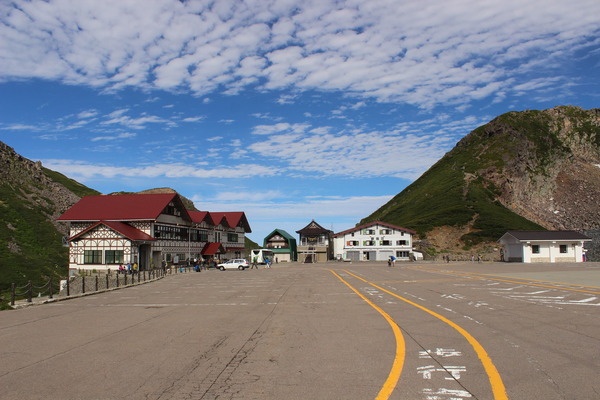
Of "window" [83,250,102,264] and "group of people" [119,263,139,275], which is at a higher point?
"window" [83,250,102,264]

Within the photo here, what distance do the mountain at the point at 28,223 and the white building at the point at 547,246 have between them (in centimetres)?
6236

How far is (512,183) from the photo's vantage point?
455 ft

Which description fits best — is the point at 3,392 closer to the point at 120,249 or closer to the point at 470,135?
the point at 120,249

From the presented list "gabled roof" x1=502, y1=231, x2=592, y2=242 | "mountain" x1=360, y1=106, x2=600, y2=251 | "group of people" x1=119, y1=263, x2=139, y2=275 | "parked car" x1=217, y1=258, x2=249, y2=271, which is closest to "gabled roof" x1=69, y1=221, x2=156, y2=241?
"group of people" x1=119, y1=263, x2=139, y2=275

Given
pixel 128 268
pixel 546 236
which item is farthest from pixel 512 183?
pixel 128 268

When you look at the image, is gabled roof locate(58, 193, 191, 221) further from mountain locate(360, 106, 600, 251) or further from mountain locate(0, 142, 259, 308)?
mountain locate(360, 106, 600, 251)

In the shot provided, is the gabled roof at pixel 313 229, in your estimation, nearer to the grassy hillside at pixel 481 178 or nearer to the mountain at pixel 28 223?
the grassy hillside at pixel 481 178

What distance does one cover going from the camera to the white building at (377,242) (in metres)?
93.5

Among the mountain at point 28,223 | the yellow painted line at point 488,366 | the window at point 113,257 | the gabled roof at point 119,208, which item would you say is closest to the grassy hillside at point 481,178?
the gabled roof at point 119,208

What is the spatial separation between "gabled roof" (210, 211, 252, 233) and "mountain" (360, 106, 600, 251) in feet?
157

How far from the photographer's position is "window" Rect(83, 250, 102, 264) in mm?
52219

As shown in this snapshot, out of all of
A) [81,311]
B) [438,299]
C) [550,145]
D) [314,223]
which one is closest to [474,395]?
[438,299]

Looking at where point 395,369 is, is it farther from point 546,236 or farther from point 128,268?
point 546,236

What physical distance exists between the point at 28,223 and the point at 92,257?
2172 centimetres
